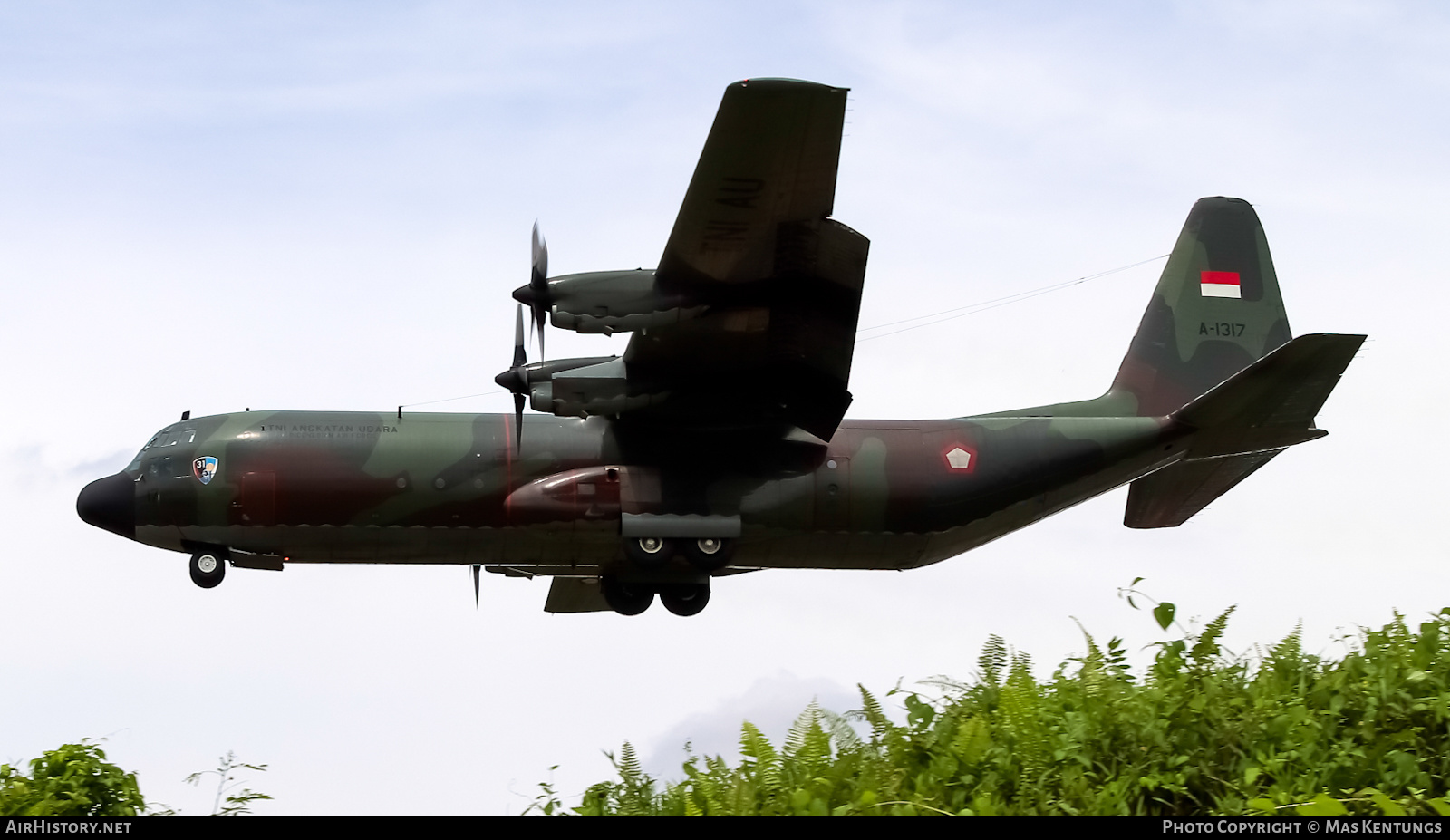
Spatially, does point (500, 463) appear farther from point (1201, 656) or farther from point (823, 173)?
point (1201, 656)

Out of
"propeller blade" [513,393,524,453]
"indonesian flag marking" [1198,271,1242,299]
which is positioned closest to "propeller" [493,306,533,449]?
"propeller blade" [513,393,524,453]

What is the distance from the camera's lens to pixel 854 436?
18.7 m

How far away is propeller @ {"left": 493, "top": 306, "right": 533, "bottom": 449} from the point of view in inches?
686

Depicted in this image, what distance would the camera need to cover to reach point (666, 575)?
19.0m

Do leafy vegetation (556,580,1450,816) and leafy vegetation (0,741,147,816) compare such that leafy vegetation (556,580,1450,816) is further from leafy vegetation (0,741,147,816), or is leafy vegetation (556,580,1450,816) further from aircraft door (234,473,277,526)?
aircraft door (234,473,277,526)

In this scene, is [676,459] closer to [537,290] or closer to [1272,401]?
[537,290]

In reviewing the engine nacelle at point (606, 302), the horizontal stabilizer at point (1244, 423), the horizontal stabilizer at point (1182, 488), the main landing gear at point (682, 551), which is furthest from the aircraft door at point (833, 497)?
the horizontal stabilizer at point (1182, 488)

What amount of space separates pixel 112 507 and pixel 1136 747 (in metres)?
13.4

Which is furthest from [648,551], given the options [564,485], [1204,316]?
[1204,316]

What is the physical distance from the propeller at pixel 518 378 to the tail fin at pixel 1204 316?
8498 mm

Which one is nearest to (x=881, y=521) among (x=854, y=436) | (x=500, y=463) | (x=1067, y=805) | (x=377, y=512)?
(x=854, y=436)

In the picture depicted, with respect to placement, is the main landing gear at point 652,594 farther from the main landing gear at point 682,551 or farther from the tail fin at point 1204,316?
the tail fin at point 1204,316

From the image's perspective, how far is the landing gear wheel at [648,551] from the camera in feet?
58.4

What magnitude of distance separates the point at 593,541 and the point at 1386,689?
10484 millimetres
